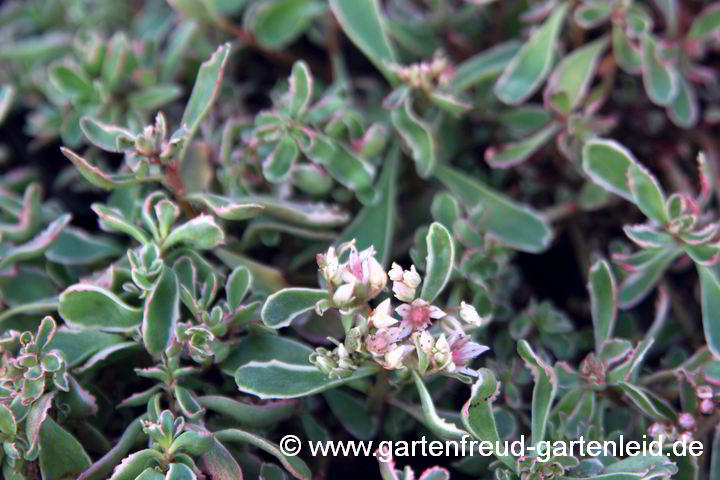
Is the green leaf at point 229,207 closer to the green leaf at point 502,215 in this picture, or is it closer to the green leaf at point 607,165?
the green leaf at point 502,215

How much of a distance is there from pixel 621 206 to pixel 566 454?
27.3 inches

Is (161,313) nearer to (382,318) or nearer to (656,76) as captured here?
(382,318)

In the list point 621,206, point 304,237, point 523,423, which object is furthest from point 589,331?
point 304,237

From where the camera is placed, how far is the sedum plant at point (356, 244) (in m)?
1.11

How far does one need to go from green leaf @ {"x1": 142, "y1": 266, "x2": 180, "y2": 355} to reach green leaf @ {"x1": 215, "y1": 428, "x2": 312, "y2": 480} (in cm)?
16

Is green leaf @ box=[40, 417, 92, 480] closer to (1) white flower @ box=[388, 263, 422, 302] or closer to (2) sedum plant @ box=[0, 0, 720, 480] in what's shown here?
(2) sedum plant @ box=[0, 0, 720, 480]

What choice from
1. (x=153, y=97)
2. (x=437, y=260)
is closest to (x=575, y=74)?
(x=437, y=260)

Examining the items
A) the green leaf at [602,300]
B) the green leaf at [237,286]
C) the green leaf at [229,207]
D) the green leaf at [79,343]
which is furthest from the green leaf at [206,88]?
the green leaf at [602,300]

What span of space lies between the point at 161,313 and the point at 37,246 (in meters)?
0.30

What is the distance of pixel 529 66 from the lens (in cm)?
147

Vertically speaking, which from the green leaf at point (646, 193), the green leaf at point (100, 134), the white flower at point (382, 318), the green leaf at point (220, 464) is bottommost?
the green leaf at point (220, 464)

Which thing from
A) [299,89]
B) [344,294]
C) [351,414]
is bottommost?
[351,414]

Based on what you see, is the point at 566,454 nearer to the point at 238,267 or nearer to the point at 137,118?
the point at 238,267

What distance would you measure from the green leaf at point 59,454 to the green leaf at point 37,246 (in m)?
0.31
